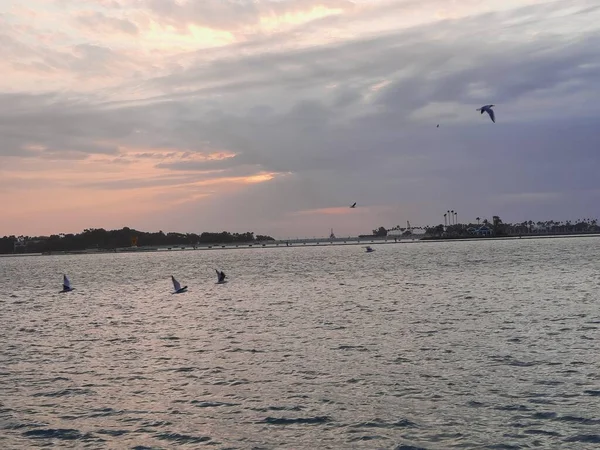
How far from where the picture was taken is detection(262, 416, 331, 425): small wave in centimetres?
1944

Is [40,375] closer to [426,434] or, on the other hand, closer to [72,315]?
[426,434]

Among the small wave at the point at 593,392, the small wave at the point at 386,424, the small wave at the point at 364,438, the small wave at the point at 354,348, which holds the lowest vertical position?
the small wave at the point at 364,438

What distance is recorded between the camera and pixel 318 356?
97.2 ft

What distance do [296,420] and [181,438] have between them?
3306mm

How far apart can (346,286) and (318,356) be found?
4588 cm

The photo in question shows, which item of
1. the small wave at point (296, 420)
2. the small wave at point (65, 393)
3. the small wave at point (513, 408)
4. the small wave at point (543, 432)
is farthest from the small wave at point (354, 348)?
the small wave at point (543, 432)

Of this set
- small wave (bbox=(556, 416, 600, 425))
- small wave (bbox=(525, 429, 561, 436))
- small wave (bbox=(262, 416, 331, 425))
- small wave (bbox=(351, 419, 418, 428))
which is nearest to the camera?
small wave (bbox=(525, 429, 561, 436))

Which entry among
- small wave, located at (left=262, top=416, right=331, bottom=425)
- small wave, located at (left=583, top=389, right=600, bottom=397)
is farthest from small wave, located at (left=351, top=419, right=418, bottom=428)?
small wave, located at (left=583, top=389, right=600, bottom=397)

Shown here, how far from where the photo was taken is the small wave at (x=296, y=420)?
19.4m

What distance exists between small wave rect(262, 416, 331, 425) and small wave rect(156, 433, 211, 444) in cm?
213

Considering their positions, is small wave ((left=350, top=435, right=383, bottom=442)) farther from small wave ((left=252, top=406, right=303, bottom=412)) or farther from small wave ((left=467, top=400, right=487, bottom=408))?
small wave ((left=467, top=400, right=487, bottom=408))

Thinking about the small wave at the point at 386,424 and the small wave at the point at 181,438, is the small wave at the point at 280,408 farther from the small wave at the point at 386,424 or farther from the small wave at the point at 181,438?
the small wave at the point at 181,438

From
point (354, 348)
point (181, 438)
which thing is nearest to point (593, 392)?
point (354, 348)

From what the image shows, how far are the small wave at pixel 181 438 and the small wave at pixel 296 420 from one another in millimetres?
2128
